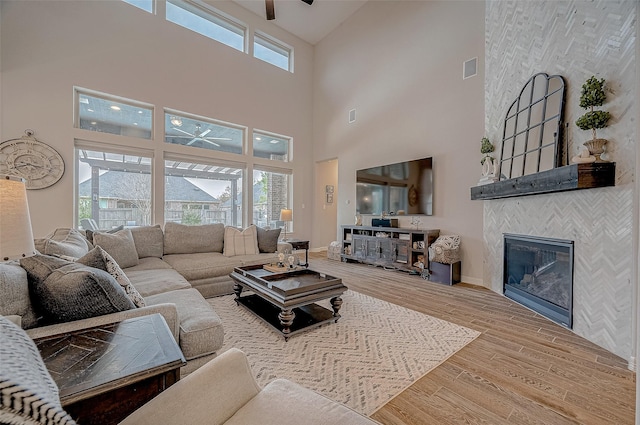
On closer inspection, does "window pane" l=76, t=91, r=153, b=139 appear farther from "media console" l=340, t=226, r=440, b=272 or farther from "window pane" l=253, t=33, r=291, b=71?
"media console" l=340, t=226, r=440, b=272

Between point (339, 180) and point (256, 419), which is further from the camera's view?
point (339, 180)

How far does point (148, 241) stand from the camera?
3.62 meters

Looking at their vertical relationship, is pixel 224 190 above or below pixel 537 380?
above

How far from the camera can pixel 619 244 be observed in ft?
6.93

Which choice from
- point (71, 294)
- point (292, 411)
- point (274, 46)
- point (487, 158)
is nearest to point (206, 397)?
point (292, 411)

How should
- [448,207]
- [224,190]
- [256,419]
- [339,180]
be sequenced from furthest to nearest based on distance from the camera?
[339,180], [224,190], [448,207], [256,419]

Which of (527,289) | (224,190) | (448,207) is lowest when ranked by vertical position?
(527,289)

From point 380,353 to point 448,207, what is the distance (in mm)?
3161

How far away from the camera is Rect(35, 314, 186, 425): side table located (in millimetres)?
757

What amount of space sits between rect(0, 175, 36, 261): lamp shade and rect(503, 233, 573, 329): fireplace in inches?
153

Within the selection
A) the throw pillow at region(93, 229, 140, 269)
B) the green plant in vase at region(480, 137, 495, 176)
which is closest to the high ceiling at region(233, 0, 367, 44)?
the green plant in vase at region(480, 137, 495, 176)

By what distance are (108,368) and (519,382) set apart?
2240 mm

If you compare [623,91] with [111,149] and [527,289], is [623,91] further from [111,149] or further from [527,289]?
[111,149]

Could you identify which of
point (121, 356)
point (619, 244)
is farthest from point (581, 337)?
point (121, 356)
